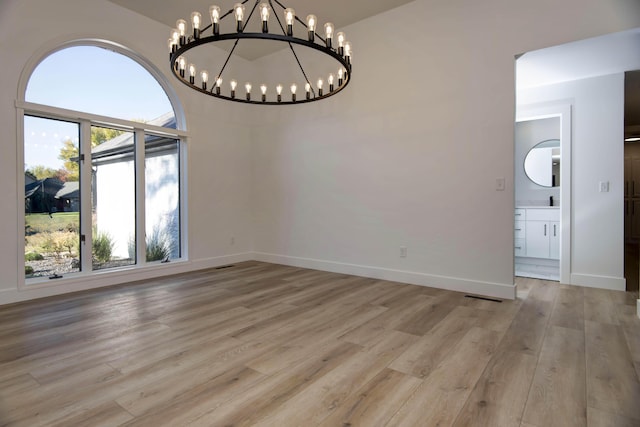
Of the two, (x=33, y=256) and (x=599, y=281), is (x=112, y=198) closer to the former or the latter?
(x=33, y=256)

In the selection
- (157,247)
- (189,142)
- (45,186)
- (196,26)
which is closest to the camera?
(196,26)

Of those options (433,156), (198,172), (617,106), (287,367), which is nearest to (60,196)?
(198,172)

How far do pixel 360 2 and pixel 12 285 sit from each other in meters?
4.94

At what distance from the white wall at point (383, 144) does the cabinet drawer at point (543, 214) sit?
7.67ft

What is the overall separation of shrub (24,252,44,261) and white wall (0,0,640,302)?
16 centimetres

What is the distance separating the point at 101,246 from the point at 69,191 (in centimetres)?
75

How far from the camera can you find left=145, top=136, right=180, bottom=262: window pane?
4.63m

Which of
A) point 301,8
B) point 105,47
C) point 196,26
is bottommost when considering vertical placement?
point 196,26

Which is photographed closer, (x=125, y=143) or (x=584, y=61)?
(x=584, y=61)

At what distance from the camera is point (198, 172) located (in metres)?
5.06

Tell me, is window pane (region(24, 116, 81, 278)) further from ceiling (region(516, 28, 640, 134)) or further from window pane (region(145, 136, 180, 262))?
ceiling (region(516, 28, 640, 134))

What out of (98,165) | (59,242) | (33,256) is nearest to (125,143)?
(98,165)

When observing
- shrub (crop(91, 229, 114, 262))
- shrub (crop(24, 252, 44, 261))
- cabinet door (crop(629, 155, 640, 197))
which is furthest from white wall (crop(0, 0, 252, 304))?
cabinet door (crop(629, 155, 640, 197))

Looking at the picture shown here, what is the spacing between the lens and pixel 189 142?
16.1 ft
